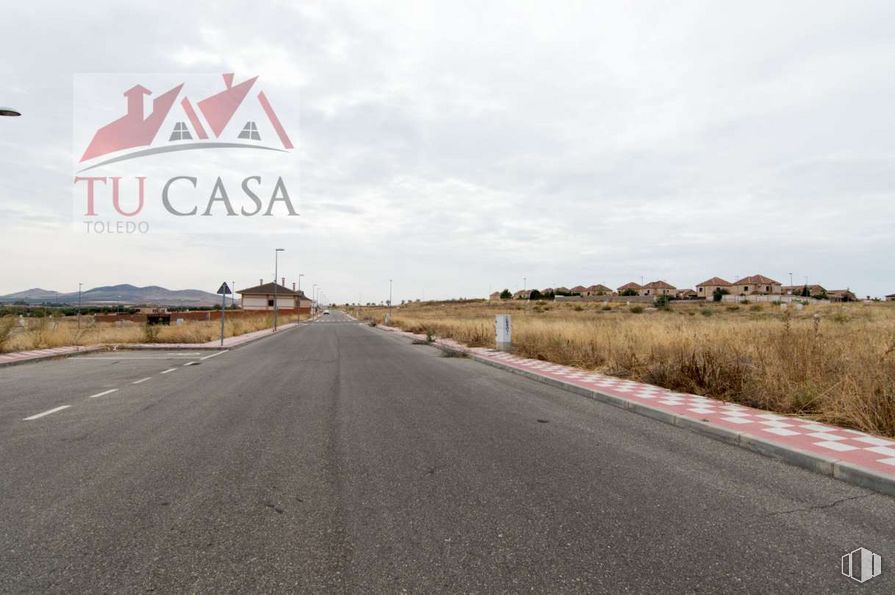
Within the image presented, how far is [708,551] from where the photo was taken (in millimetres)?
3070

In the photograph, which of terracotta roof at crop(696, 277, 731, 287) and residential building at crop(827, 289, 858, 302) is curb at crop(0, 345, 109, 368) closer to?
residential building at crop(827, 289, 858, 302)

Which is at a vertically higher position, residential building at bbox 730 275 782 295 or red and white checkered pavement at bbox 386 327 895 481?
residential building at bbox 730 275 782 295

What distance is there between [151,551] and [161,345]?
70.1 ft

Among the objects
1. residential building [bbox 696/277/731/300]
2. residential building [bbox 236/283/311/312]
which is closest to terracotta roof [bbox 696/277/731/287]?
residential building [bbox 696/277/731/300]

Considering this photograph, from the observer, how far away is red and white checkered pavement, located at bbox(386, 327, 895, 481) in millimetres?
4887

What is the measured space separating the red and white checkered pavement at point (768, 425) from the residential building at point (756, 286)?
139 metres

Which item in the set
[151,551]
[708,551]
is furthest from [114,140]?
[708,551]

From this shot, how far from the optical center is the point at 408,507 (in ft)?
12.2

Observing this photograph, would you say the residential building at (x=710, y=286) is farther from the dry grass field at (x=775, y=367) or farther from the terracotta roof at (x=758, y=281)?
the dry grass field at (x=775, y=367)

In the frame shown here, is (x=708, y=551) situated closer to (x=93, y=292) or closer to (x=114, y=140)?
(x=114, y=140)

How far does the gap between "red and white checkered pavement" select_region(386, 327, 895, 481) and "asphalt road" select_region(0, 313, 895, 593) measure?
0.51 metres

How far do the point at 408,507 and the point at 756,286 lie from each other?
496 feet

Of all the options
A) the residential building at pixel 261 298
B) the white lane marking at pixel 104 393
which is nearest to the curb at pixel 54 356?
the white lane marking at pixel 104 393

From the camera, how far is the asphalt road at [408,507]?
9.04 feet
